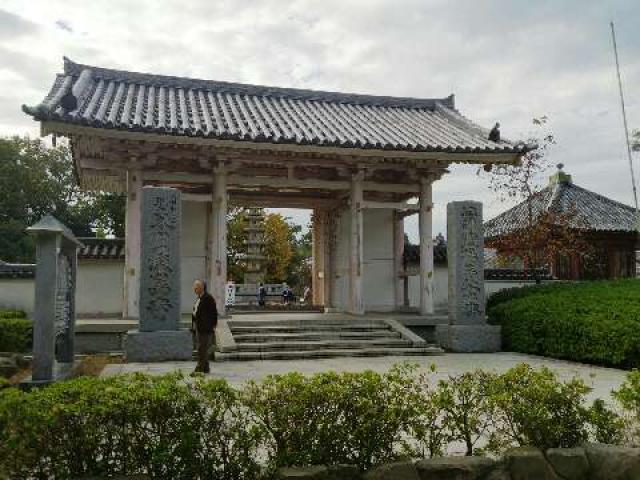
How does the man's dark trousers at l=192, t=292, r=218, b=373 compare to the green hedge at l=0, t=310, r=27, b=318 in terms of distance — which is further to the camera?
the green hedge at l=0, t=310, r=27, b=318

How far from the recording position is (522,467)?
4.41 metres

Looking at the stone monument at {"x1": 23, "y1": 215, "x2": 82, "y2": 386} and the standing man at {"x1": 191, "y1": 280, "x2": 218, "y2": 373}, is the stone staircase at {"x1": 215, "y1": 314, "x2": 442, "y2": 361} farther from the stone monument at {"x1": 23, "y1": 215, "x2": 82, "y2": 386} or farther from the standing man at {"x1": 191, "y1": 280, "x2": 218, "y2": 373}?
the stone monument at {"x1": 23, "y1": 215, "x2": 82, "y2": 386}

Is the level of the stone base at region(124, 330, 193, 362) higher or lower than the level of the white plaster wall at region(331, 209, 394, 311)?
lower

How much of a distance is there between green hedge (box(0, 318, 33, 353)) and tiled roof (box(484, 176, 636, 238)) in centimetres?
1826

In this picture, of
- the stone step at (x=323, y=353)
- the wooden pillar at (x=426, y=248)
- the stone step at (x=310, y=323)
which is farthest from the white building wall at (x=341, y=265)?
the stone step at (x=323, y=353)

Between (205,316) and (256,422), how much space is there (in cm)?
565

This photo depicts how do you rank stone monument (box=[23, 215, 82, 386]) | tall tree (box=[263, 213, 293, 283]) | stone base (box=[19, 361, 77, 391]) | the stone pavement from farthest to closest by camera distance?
tall tree (box=[263, 213, 293, 283]), the stone pavement, stone monument (box=[23, 215, 82, 386]), stone base (box=[19, 361, 77, 391])

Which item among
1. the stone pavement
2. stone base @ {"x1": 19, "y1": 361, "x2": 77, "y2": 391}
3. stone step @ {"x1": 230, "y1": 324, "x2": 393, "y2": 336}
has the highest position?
stone step @ {"x1": 230, "y1": 324, "x2": 393, "y2": 336}

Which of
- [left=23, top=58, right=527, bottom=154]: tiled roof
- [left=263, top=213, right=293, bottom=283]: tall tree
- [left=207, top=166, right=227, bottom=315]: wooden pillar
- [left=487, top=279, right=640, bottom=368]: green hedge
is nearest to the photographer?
[left=487, top=279, right=640, bottom=368]: green hedge

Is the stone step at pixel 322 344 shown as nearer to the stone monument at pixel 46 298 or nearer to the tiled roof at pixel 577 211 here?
the stone monument at pixel 46 298

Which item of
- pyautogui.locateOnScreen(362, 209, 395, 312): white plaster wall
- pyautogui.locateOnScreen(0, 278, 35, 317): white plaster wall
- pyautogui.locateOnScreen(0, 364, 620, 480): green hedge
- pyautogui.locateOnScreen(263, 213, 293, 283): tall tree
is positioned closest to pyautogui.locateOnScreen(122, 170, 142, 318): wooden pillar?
pyautogui.locateOnScreen(0, 278, 35, 317): white plaster wall

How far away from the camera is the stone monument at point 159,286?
1102 cm

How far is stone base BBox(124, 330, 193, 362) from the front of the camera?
10.9 meters

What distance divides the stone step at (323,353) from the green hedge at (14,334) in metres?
4.53
